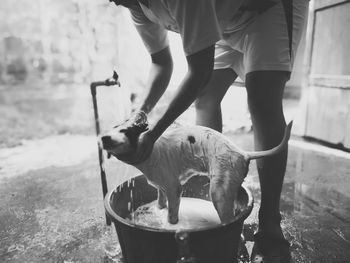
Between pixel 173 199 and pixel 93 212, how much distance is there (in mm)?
1107

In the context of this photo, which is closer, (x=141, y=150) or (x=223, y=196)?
(x=141, y=150)

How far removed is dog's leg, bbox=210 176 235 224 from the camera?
1.59m

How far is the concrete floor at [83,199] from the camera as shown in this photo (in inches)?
79.7

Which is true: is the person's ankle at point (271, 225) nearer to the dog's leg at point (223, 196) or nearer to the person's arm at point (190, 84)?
the dog's leg at point (223, 196)

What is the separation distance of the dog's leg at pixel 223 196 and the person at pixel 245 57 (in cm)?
38

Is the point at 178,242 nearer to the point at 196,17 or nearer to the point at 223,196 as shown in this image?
the point at 223,196

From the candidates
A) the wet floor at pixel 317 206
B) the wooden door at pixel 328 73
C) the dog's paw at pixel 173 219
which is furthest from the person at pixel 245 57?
the wooden door at pixel 328 73

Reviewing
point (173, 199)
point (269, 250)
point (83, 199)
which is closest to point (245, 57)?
point (173, 199)

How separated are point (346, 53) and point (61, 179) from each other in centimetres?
390

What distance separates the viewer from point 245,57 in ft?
5.98

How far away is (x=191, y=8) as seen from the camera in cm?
134

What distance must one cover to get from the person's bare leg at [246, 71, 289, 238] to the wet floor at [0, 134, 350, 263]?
0.29 meters

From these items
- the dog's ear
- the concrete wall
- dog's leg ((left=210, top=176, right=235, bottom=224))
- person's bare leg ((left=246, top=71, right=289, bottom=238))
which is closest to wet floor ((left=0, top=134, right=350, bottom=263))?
person's bare leg ((left=246, top=71, right=289, bottom=238))

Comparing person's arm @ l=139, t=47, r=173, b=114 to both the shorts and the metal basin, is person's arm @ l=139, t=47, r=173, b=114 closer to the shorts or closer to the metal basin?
the shorts
